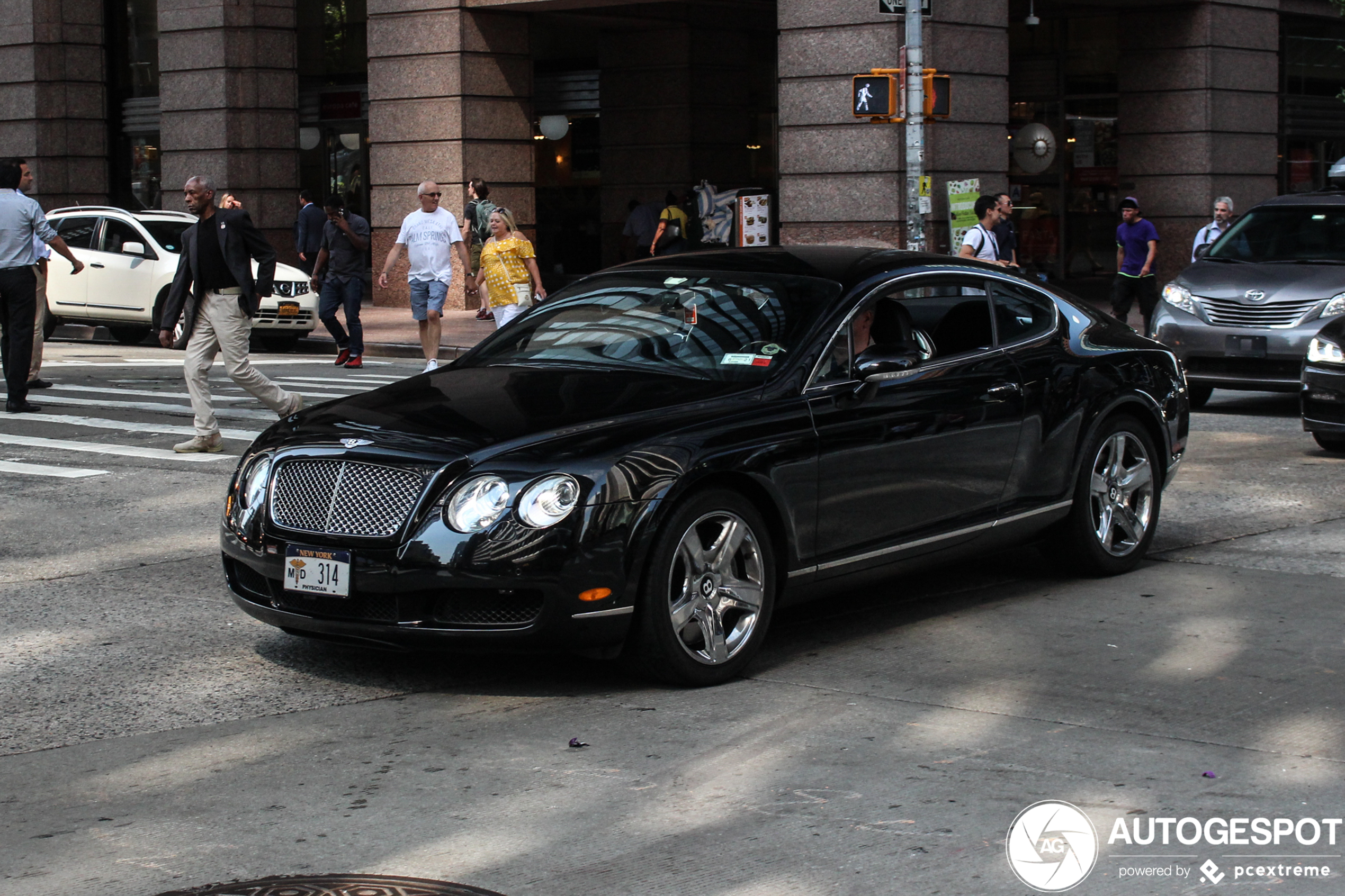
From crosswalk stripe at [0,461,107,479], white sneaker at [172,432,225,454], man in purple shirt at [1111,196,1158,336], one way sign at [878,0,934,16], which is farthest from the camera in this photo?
man in purple shirt at [1111,196,1158,336]

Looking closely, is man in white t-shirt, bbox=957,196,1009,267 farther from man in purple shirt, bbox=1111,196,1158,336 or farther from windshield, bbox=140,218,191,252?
windshield, bbox=140,218,191,252

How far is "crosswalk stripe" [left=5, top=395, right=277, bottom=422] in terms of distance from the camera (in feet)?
47.1

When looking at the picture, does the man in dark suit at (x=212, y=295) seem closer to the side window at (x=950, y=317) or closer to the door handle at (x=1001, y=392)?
the side window at (x=950, y=317)

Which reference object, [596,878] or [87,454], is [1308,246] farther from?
[596,878]

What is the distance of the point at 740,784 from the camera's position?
4.97 m

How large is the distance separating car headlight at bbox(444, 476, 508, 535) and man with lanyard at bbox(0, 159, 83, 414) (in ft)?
32.2

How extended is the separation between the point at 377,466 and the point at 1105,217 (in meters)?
28.6

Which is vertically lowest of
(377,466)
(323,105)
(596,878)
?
(596,878)

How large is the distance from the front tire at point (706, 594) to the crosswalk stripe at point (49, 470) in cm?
630

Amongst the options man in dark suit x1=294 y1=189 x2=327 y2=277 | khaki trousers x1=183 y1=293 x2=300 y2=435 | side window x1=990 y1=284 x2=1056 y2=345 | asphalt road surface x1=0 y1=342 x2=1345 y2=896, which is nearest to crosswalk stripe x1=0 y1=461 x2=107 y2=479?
khaki trousers x1=183 y1=293 x2=300 y2=435

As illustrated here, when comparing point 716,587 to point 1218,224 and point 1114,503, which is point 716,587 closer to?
point 1114,503

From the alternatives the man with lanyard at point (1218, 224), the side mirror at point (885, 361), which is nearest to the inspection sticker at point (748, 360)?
the side mirror at point (885, 361)

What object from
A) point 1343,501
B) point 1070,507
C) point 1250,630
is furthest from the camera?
point 1343,501

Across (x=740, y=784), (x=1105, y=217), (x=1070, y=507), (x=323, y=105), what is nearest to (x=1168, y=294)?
(x=1070, y=507)
